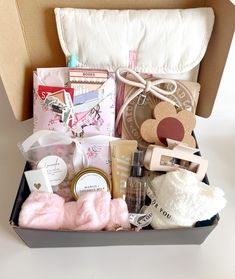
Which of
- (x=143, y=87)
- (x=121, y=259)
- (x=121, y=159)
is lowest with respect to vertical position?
(x=121, y=259)

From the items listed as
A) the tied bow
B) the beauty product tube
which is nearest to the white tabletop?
the beauty product tube

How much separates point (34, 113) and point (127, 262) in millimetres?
373

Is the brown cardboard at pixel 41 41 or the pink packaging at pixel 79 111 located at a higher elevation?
the brown cardboard at pixel 41 41

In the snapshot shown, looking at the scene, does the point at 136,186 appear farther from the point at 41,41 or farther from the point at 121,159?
the point at 41,41

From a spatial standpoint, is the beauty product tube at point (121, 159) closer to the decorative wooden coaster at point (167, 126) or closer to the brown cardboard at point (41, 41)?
the decorative wooden coaster at point (167, 126)

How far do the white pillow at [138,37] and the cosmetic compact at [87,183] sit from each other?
24 cm

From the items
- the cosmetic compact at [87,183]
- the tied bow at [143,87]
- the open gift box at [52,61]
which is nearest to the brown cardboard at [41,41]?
the open gift box at [52,61]

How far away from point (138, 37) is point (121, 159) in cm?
26

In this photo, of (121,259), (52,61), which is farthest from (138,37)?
(121,259)

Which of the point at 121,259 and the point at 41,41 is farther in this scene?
the point at 41,41

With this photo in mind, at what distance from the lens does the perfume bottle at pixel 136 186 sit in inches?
25.3

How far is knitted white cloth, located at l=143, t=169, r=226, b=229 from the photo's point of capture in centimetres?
56

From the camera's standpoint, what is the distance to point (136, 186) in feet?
2.11

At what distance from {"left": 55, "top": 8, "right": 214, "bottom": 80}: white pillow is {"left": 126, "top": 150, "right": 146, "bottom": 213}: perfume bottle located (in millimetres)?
208
